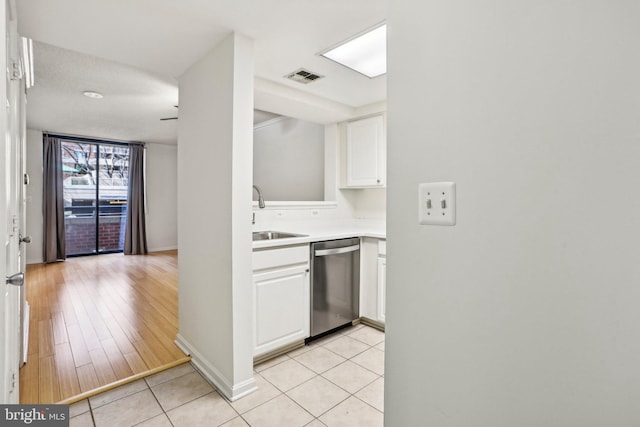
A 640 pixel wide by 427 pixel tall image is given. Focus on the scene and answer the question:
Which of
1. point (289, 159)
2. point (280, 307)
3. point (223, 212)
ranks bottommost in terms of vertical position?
point (280, 307)

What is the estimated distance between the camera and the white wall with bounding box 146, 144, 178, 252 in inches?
267

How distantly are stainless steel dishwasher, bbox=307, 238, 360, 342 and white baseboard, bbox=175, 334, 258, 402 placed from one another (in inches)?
28.6

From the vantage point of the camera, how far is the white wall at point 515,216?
0.60 meters

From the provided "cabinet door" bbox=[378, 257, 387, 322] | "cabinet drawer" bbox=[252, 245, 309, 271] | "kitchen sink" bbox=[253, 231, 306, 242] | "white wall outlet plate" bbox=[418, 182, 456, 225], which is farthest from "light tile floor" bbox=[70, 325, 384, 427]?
"white wall outlet plate" bbox=[418, 182, 456, 225]

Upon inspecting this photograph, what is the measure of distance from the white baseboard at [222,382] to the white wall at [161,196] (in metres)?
5.33

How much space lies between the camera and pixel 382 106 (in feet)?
10.4

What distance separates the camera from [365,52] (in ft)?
6.91

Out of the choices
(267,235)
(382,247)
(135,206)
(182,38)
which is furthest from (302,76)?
(135,206)

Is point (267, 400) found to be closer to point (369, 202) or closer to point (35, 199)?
point (369, 202)

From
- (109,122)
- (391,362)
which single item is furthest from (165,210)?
(391,362)

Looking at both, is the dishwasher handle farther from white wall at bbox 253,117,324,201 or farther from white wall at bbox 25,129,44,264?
white wall at bbox 25,129,44,264

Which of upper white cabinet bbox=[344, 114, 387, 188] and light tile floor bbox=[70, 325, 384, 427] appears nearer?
light tile floor bbox=[70, 325, 384, 427]

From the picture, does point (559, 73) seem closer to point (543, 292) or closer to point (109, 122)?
point (543, 292)

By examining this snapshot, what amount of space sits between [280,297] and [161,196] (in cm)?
573
